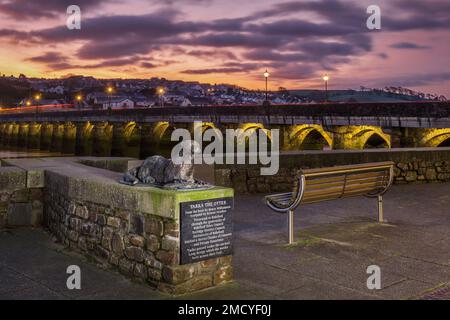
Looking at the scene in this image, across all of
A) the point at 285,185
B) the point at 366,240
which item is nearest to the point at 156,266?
the point at 366,240

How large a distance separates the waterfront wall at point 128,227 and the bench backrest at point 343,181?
180 cm

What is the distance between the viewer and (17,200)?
756 centimetres

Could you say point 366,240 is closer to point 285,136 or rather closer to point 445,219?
point 445,219

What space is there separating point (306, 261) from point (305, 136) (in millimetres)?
32825

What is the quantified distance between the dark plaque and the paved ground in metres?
0.36

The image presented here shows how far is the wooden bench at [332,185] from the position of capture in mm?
6430

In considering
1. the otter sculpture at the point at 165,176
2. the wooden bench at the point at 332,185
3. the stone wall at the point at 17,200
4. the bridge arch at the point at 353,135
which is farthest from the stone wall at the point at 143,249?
the bridge arch at the point at 353,135

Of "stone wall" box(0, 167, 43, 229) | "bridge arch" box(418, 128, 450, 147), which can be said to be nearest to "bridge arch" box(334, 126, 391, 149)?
"bridge arch" box(418, 128, 450, 147)

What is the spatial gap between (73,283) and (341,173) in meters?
3.90

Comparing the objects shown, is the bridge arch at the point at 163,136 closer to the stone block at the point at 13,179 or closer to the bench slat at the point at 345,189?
→ the stone block at the point at 13,179

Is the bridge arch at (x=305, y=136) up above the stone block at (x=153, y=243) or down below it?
above

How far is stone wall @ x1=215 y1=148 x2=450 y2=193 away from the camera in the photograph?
1048cm

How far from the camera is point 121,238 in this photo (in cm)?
Answer: 520

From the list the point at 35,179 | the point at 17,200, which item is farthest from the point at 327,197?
the point at 17,200
